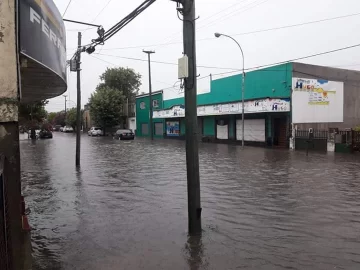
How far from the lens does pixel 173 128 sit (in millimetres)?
45906

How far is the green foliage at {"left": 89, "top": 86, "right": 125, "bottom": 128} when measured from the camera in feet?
187

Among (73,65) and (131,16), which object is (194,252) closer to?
(131,16)

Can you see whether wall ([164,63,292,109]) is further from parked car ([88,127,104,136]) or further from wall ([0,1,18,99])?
parked car ([88,127,104,136])

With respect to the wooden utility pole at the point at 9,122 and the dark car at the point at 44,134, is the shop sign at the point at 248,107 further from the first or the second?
the wooden utility pole at the point at 9,122

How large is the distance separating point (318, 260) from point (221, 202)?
382cm

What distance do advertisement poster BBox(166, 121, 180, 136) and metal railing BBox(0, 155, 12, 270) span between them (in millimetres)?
41063

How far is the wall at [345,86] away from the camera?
27.8m

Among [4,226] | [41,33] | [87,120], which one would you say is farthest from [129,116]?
[4,226]

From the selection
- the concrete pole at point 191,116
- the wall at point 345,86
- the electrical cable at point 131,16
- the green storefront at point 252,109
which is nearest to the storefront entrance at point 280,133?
the green storefront at point 252,109

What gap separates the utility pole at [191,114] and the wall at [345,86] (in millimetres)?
22995

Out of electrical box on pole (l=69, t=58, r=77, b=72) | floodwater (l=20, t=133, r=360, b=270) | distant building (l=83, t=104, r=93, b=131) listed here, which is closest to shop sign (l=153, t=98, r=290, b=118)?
floodwater (l=20, t=133, r=360, b=270)

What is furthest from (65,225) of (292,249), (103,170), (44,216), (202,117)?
(202,117)

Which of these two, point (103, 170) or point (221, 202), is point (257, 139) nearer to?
point (103, 170)

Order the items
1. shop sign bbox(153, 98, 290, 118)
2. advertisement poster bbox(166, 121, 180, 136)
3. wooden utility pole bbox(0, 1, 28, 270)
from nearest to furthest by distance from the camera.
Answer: wooden utility pole bbox(0, 1, 28, 270)
shop sign bbox(153, 98, 290, 118)
advertisement poster bbox(166, 121, 180, 136)
